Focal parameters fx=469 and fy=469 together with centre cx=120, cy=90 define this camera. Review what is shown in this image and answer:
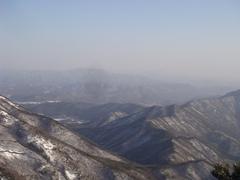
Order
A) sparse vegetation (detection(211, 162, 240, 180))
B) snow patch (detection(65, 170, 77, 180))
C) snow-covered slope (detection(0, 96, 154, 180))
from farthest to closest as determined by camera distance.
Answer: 1. snow patch (detection(65, 170, 77, 180))
2. snow-covered slope (detection(0, 96, 154, 180))
3. sparse vegetation (detection(211, 162, 240, 180))

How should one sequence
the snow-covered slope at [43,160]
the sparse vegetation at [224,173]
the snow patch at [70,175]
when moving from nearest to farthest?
1. the sparse vegetation at [224,173]
2. the snow-covered slope at [43,160]
3. the snow patch at [70,175]

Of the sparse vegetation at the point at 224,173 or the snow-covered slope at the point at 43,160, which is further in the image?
the snow-covered slope at the point at 43,160

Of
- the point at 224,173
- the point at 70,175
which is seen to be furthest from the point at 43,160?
the point at 224,173

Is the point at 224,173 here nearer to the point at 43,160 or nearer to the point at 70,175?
the point at 70,175

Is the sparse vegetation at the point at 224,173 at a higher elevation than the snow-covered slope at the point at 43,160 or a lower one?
higher

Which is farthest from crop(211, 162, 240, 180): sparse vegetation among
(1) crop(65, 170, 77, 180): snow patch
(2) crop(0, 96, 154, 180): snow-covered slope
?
(1) crop(65, 170, 77, 180): snow patch

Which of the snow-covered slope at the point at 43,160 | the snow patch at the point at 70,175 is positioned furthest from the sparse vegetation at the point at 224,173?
the snow patch at the point at 70,175

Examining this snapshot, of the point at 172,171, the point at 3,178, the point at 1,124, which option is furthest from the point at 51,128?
the point at 3,178

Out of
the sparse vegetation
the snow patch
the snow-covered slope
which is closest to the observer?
the sparse vegetation

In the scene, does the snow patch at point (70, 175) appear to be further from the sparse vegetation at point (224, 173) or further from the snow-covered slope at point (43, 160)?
the sparse vegetation at point (224, 173)

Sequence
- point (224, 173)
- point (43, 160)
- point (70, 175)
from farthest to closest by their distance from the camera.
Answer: point (70, 175) < point (43, 160) < point (224, 173)

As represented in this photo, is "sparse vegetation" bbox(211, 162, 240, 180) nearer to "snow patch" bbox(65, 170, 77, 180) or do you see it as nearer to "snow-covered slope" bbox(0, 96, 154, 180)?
"snow-covered slope" bbox(0, 96, 154, 180)

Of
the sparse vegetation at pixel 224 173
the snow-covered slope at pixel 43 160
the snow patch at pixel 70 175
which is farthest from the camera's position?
the snow patch at pixel 70 175
